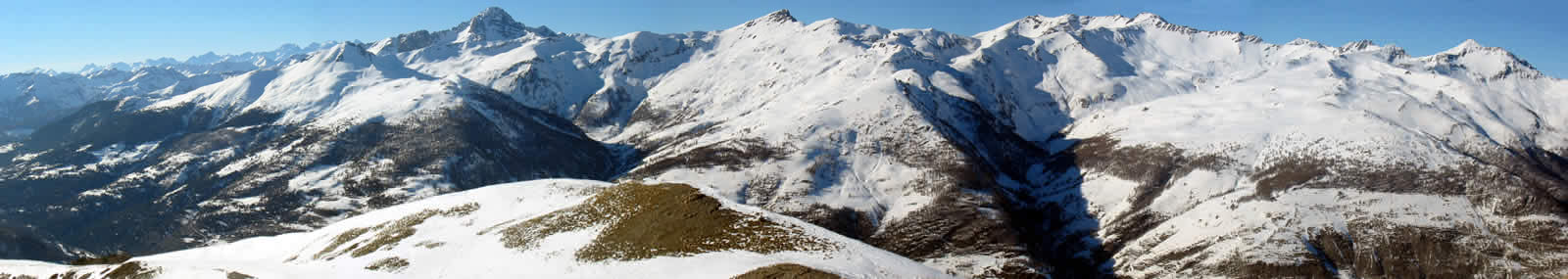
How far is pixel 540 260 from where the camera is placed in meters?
44.3

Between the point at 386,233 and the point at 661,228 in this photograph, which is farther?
the point at 386,233

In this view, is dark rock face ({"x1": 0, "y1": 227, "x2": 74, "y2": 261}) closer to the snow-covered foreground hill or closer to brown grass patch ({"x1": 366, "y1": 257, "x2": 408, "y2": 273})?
the snow-covered foreground hill

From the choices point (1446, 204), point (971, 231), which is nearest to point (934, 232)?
point (971, 231)

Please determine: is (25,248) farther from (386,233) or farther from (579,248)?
(579,248)

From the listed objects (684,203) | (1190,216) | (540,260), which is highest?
(1190,216)

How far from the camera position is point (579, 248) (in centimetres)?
4509

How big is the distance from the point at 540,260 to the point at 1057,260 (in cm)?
16346

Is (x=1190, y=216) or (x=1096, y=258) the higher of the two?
(x=1190, y=216)

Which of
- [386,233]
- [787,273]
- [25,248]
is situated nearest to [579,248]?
[787,273]

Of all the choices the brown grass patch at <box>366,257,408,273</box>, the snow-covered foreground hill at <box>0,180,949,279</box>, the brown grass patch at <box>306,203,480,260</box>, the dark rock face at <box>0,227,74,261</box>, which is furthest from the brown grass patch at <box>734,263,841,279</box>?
the dark rock face at <box>0,227,74,261</box>

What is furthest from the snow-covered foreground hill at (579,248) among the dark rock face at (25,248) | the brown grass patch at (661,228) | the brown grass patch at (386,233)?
the dark rock face at (25,248)

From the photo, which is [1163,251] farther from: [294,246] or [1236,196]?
[294,246]

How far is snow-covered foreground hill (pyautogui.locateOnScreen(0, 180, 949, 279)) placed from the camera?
131 ft

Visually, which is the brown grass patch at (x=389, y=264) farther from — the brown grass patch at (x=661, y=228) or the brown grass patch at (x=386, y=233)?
the brown grass patch at (x=661, y=228)
